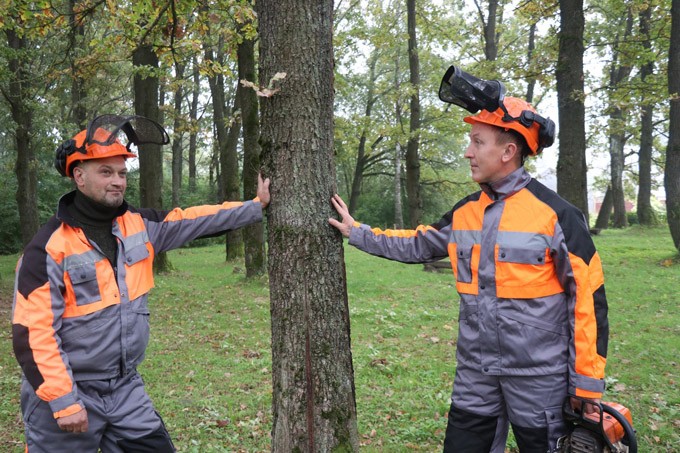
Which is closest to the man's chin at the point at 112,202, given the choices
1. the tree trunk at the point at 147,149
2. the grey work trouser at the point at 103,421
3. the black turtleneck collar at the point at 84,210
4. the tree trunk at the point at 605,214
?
the black turtleneck collar at the point at 84,210

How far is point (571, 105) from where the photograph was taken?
8.38 meters

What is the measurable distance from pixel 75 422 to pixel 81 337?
42cm

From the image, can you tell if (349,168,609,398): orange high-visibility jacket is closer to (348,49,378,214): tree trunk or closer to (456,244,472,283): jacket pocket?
(456,244,472,283): jacket pocket

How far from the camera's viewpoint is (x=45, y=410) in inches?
98.7

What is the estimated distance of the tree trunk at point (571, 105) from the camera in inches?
323

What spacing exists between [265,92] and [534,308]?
1.90m

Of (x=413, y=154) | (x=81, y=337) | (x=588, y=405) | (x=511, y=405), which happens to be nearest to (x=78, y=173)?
(x=81, y=337)

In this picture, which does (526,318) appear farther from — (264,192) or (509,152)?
(264,192)

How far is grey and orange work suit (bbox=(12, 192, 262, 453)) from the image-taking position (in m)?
2.40

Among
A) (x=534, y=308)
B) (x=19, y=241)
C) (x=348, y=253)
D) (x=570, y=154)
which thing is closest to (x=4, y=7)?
(x=534, y=308)

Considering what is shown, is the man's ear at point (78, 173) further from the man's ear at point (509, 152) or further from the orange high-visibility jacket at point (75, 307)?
the man's ear at point (509, 152)

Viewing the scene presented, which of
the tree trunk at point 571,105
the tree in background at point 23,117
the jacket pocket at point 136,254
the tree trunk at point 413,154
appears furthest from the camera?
the tree trunk at point 413,154

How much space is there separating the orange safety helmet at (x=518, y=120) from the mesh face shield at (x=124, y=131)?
209 centimetres

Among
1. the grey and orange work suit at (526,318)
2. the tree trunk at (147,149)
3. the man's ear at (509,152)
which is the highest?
the tree trunk at (147,149)
